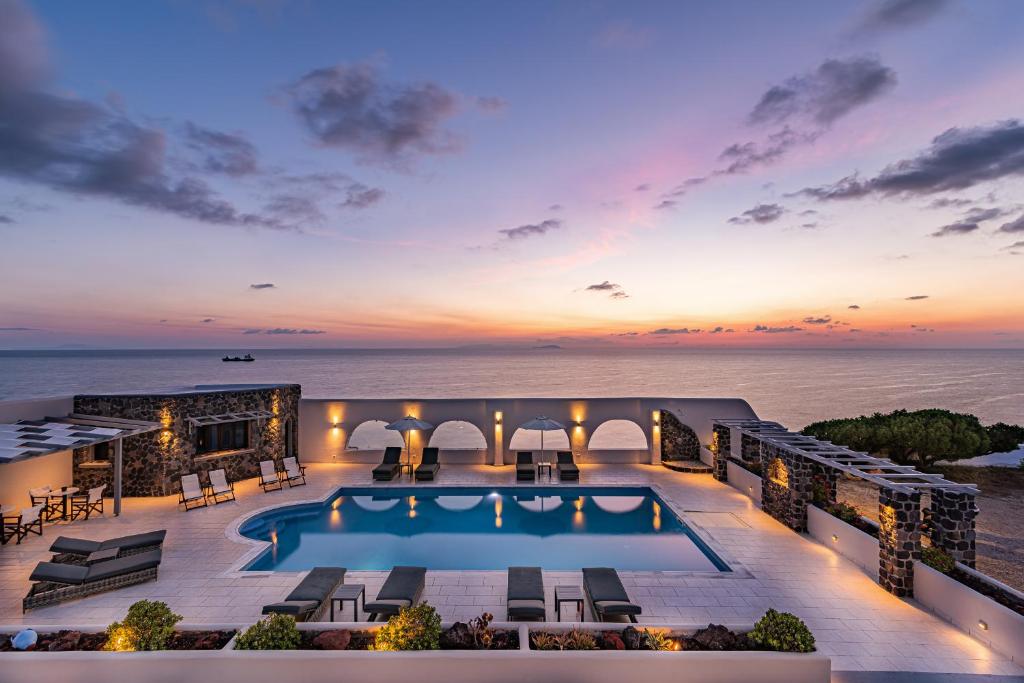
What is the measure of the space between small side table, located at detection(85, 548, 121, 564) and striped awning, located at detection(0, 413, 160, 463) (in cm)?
196

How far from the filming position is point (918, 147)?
12688 mm

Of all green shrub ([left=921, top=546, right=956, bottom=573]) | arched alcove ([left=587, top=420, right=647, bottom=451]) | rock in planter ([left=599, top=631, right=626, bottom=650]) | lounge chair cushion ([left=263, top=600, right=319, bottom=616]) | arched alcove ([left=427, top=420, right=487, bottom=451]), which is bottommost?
arched alcove ([left=427, top=420, right=487, bottom=451])

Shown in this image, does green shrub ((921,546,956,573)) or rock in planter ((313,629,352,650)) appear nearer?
rock in planter ((313,629,352,650))

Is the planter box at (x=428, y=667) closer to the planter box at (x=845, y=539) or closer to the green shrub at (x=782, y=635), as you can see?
the green shrub at (x=782, y=635)

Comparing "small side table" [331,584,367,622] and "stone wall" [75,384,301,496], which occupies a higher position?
"stone wall" [75,384,301,496]

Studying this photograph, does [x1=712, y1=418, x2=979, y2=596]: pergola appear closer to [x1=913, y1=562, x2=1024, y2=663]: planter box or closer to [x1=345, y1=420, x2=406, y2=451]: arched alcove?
[x1=913, y1=562, x2=1024, y2=663]: planter box

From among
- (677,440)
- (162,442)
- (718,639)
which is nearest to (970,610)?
(718,639)

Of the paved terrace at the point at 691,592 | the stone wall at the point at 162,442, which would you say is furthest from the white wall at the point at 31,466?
the paved terrace at the point at 691,592

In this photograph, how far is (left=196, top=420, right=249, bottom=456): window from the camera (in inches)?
507

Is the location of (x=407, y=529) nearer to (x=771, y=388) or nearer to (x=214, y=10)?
(x=214, y=10)

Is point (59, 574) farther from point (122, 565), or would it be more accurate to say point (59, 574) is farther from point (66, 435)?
point (66, 435)

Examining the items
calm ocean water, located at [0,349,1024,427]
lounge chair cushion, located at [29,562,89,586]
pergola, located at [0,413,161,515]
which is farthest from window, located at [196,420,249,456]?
calm ocean water, located at [0,349,1024,427]

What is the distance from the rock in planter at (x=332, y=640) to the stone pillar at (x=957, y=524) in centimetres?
800

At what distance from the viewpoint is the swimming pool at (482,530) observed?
366 inches
